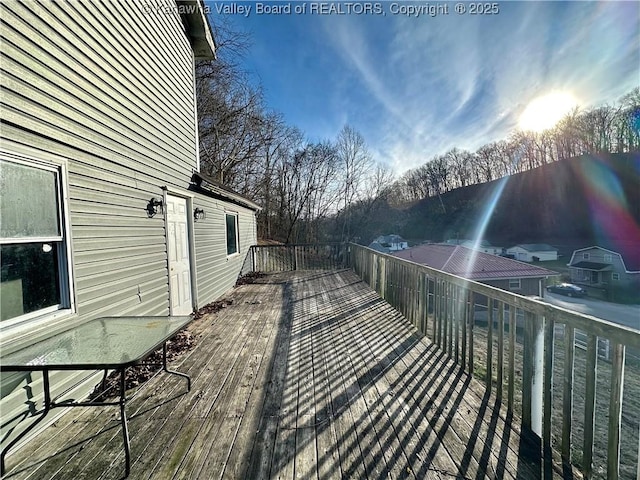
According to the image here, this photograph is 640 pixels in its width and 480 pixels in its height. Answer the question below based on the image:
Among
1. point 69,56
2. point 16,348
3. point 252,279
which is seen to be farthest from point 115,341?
point 252,279

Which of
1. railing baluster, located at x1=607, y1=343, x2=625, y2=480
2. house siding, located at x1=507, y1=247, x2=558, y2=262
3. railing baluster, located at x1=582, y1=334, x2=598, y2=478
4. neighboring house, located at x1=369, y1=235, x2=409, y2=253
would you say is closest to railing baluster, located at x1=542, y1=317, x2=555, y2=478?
railing baluster, located at x1=582, y1=334, x2=598, y2=478

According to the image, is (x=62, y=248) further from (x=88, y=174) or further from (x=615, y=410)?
(x=615, y=410)

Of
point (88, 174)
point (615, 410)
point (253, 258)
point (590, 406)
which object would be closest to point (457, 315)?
point (590, 406)

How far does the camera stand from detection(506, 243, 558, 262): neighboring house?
110ft

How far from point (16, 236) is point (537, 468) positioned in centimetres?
357

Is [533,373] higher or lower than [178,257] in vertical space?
lower

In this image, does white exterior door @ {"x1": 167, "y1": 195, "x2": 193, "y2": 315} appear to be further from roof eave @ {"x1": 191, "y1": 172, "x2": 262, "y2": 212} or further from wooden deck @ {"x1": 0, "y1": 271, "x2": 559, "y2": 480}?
wooden deck @ {"x1": 0, "y1": 271, "x2": 559, "y2": 480}

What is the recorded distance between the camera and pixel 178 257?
15.0 feet

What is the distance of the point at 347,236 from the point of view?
2430cm

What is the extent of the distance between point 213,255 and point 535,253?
129ft

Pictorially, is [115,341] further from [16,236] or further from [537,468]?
[537,468]

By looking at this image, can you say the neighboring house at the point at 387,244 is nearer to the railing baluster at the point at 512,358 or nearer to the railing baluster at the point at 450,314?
the railing baluster at the point at 450,314

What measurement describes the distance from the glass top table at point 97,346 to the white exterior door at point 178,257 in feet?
6.23

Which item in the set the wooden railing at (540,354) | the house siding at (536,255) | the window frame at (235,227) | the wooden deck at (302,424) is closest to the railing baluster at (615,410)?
the wooden railing at (540,354)
